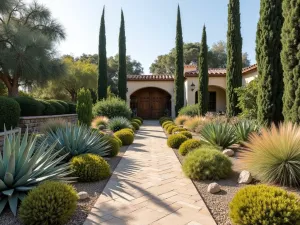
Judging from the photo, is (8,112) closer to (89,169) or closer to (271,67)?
(89,169)

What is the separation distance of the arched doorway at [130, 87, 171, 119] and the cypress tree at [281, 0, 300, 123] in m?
18.5

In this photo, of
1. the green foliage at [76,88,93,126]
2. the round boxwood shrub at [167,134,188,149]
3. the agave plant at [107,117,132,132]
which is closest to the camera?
the round boxwood shrub at [167,134,188,149]

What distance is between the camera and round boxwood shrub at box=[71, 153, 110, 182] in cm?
489

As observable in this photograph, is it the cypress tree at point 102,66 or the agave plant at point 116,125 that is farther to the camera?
the cypress tree at point 102,66

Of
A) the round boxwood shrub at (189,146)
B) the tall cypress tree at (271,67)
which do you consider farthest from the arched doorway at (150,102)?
the round boxwood shrub at (189,146)

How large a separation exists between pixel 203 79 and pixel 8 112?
12.6 meters

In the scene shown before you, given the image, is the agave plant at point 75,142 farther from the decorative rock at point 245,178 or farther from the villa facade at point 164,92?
the villa facade at point 164,92

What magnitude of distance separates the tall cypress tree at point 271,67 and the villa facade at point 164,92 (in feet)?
39.8

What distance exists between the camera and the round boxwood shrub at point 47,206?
9.89 feet

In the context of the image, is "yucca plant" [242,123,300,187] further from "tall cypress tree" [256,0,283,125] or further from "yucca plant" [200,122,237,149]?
"tall cypress tree" [256,0,283,125]

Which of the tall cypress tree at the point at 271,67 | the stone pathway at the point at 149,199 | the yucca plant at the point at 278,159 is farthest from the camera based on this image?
the tall cypress tree at the point at 271,67

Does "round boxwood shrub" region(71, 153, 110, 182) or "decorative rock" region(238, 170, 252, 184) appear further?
"round boxwood shrub" region(71, 153, 110, 182)

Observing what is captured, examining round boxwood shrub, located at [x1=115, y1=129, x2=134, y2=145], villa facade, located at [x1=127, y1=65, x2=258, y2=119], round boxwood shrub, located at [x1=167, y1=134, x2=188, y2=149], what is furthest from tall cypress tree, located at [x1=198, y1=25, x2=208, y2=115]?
round boxwood shrub, located at [x1=115, y1=129, x2=134, y2=145]

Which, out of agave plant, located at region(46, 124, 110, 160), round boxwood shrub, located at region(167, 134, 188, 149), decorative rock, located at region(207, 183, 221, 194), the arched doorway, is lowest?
decorative rock, located at region(207, 183, 221, 194)
